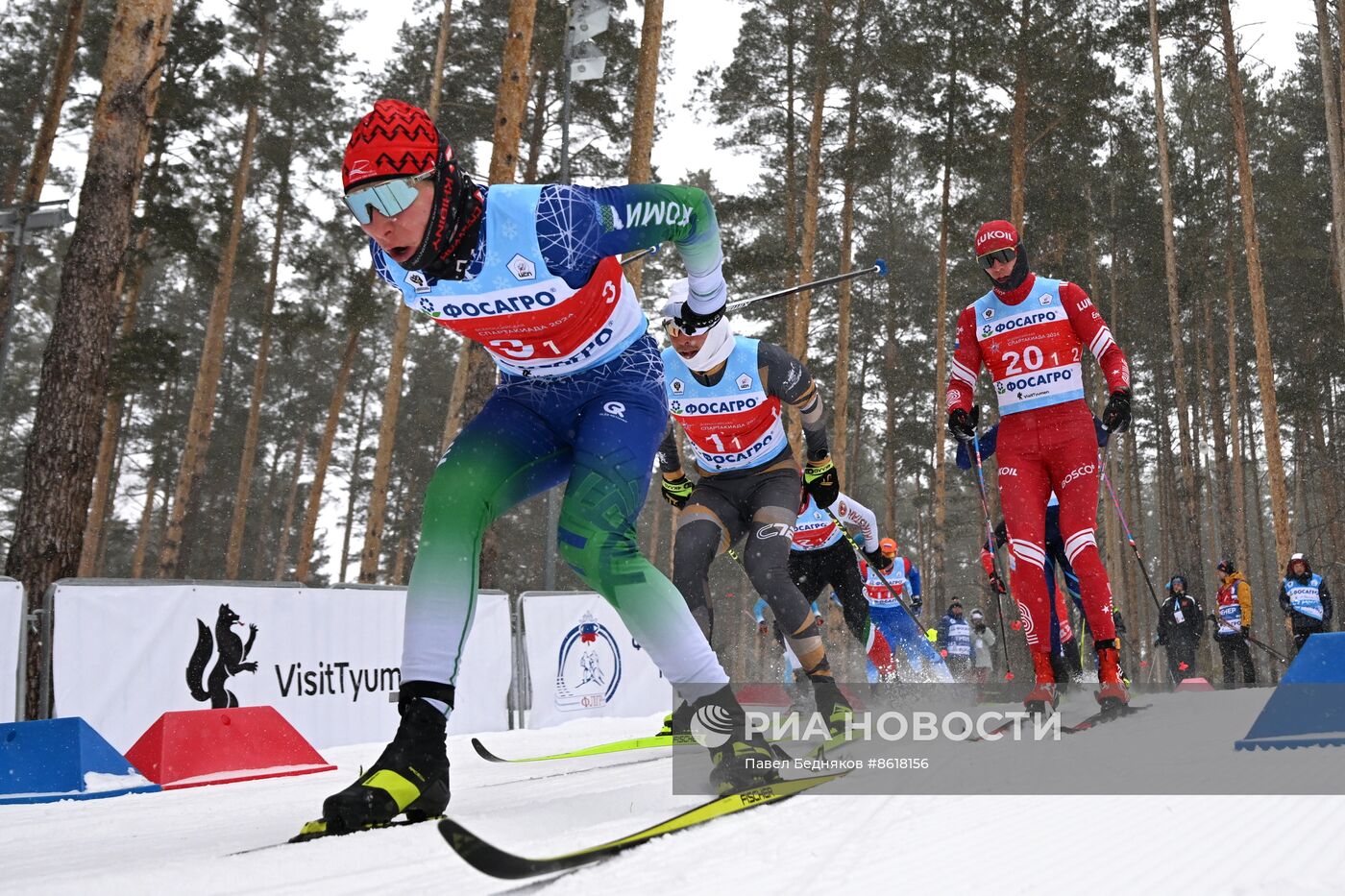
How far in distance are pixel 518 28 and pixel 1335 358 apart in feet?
80.7

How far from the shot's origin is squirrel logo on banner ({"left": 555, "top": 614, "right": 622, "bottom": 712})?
855cm

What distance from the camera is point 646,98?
12484 mm

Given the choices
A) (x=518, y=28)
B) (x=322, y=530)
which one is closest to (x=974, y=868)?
(x=518, y=28)

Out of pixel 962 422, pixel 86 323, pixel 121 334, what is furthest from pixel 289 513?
pixel 962 422

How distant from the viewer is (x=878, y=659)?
888 centimetres

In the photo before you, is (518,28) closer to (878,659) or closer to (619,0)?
(878,659)

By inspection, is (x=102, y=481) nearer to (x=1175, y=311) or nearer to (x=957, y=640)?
(x=957, y=640)

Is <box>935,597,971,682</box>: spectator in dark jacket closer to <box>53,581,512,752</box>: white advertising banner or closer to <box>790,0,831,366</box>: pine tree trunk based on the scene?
<box>790,0,831,366</box>: pine tree trunk

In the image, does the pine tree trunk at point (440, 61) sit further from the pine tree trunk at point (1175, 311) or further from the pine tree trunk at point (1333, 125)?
the pine tree trunk at point (1333, 125)

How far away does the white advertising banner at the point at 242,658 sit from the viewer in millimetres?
5582

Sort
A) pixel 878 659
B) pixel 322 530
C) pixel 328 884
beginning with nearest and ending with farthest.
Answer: pixel 328 884 → pixel 878 659 → pixel 322 530

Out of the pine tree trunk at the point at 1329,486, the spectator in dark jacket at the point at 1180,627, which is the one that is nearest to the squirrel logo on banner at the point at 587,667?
the spectator in dark jacket at the point at 1180,627

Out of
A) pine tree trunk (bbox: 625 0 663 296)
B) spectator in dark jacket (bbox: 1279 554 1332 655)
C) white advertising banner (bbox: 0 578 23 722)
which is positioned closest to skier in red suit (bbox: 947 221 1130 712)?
white advertising banner (bbox: 0 578 23 722)

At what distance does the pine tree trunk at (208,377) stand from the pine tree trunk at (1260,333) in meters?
18.9
